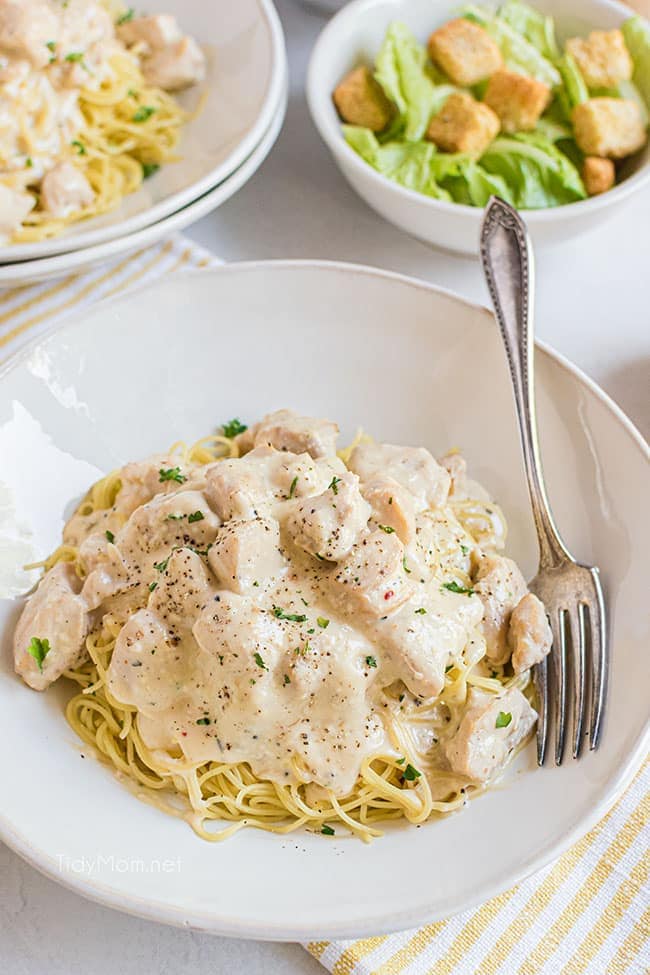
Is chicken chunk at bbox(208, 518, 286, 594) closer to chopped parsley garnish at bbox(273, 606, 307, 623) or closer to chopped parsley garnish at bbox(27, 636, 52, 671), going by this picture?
chopped parsley garnish at bbox(273, 606, 307, 623)

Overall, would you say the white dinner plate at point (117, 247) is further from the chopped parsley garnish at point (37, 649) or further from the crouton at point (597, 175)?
the chopped parsley garnish at point (37, 649)

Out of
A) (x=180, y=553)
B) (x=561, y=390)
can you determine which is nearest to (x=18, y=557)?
(x=180, y=553)

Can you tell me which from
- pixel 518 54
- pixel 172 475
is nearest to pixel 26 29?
pixel 518 54

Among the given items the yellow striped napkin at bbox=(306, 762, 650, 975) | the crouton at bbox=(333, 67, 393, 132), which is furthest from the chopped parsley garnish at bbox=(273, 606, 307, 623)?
the crouton at bbox=(333, 67, 393, 132)

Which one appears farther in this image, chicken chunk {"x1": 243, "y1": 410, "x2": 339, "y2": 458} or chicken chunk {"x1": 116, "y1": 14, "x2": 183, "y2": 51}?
chicken chunk {"x1": 116, "y1": 14, "x2": 183, "y2": 51}

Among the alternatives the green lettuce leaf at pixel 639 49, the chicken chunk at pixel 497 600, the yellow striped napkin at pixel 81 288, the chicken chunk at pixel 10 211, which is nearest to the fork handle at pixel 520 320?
the chicken chunk at pixel 497 600

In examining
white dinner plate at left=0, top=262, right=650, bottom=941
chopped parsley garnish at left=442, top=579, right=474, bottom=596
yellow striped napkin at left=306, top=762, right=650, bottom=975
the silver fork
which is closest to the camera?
white dinner plate at left=0, top=262, right=650, bottom=941
